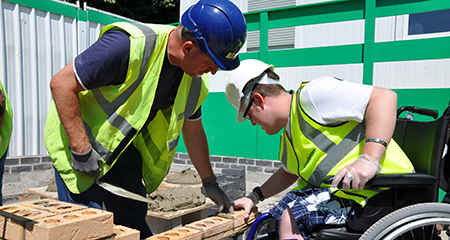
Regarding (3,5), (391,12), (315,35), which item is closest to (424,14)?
(391,12)

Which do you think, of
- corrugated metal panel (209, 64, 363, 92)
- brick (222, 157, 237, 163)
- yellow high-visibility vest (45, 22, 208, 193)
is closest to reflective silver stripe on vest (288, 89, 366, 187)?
yellow high-visibility vest (45, 22, 208, 193)

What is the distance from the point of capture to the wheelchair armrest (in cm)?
167

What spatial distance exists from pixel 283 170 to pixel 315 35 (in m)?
4.75

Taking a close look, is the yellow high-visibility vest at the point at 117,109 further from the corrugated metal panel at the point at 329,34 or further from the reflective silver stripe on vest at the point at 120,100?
the corrugated metal panel at the point at 329,34

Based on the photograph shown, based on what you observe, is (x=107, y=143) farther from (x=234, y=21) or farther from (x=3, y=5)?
(x=3, y=5)

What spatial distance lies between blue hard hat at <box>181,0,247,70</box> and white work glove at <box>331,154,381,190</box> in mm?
844

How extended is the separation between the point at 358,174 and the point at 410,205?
40 centimetres

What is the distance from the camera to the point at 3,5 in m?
5.94

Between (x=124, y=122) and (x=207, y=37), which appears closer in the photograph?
(x=207, y=37)

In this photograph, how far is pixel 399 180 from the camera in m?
1.68

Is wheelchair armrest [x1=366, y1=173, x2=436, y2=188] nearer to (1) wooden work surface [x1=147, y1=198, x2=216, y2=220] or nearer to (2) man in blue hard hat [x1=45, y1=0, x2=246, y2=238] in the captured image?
(2) man in blue hard hat [x1=45, y1=0, x2=246, y2=238]

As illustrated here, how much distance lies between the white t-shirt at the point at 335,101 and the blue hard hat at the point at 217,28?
48 centimetres

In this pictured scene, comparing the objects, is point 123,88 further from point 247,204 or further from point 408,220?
point 408,220

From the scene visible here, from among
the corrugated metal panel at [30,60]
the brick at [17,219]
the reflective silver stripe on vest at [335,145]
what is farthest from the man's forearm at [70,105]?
the corrugated metal panel at [30,60]
